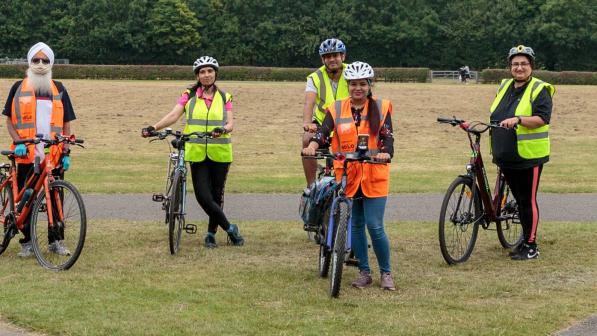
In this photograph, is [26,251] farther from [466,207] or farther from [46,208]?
[466,207]

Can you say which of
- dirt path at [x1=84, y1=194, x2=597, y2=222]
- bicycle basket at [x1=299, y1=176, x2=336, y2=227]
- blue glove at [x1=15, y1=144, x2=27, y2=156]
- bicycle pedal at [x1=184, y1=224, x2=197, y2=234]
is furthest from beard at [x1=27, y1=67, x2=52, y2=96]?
dirt path at [x1=84, y1=194, x2=597, y2=222]

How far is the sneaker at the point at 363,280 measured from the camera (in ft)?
25.1

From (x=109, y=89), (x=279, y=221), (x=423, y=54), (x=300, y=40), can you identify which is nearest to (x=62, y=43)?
(x=300, y=40)

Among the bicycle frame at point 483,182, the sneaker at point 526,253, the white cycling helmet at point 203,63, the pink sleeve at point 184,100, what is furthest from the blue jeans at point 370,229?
the pink sleeve at point 184,100

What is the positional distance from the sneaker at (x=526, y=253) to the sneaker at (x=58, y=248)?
4.16 metres

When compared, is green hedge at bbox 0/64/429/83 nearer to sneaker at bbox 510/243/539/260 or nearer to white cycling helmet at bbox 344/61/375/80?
sneaker at bbox 510/243/539/260

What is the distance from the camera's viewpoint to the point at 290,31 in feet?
302

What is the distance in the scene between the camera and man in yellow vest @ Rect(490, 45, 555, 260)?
8828 millimetres

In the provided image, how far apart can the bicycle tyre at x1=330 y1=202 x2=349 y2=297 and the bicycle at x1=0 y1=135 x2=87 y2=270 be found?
2254 mm

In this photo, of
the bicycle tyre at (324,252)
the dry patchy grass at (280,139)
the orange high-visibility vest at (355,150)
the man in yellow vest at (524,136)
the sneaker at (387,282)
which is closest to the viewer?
the orange high-visibility vest at (355,150)

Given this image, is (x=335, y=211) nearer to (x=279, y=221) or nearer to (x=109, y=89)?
(x=279, y=221)

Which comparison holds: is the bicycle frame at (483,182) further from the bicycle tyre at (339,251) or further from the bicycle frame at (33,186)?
the bicycle frame at (33,186)

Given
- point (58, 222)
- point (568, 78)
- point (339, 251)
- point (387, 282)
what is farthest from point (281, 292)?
point (568, 78)

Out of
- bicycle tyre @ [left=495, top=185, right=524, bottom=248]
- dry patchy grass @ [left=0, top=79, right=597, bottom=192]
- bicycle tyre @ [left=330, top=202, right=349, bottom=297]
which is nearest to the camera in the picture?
bicycle tyre @ [left=330, top=202, right=349, bottom=297]
